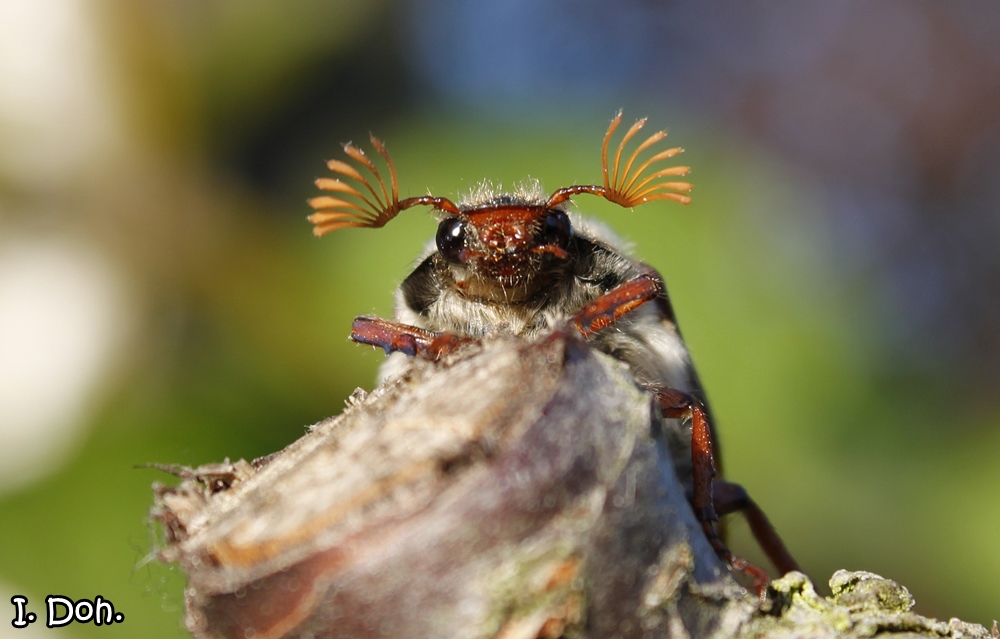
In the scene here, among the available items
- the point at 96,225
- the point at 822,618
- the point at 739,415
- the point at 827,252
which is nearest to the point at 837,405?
the point at 739,415

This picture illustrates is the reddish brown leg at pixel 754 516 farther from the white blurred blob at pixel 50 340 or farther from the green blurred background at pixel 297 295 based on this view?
the white blurred blob at pixel 50 340

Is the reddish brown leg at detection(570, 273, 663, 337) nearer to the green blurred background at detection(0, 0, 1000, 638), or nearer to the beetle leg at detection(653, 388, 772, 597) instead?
the beetle leg at detection(653, 388, 772, 597)

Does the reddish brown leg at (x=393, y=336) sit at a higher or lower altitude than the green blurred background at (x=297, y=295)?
lower

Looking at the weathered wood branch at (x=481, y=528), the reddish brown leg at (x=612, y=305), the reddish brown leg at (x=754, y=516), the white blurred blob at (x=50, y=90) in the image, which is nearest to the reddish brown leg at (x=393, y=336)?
the reddish brown leg at (x=612, y=305)

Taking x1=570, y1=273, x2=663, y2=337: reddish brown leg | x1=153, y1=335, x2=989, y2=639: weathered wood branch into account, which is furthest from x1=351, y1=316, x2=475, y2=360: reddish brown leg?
x1=153, y1=335, x2=989, y2=639: weathered wood branch

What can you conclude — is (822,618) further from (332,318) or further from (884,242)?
(884,242)

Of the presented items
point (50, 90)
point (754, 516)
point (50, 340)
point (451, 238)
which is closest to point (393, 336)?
point (451, 238)

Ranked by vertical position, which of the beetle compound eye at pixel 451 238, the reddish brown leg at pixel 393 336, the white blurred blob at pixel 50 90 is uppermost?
the white blurred blob at pixel 50 90

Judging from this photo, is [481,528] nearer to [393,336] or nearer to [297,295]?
[393,336]
